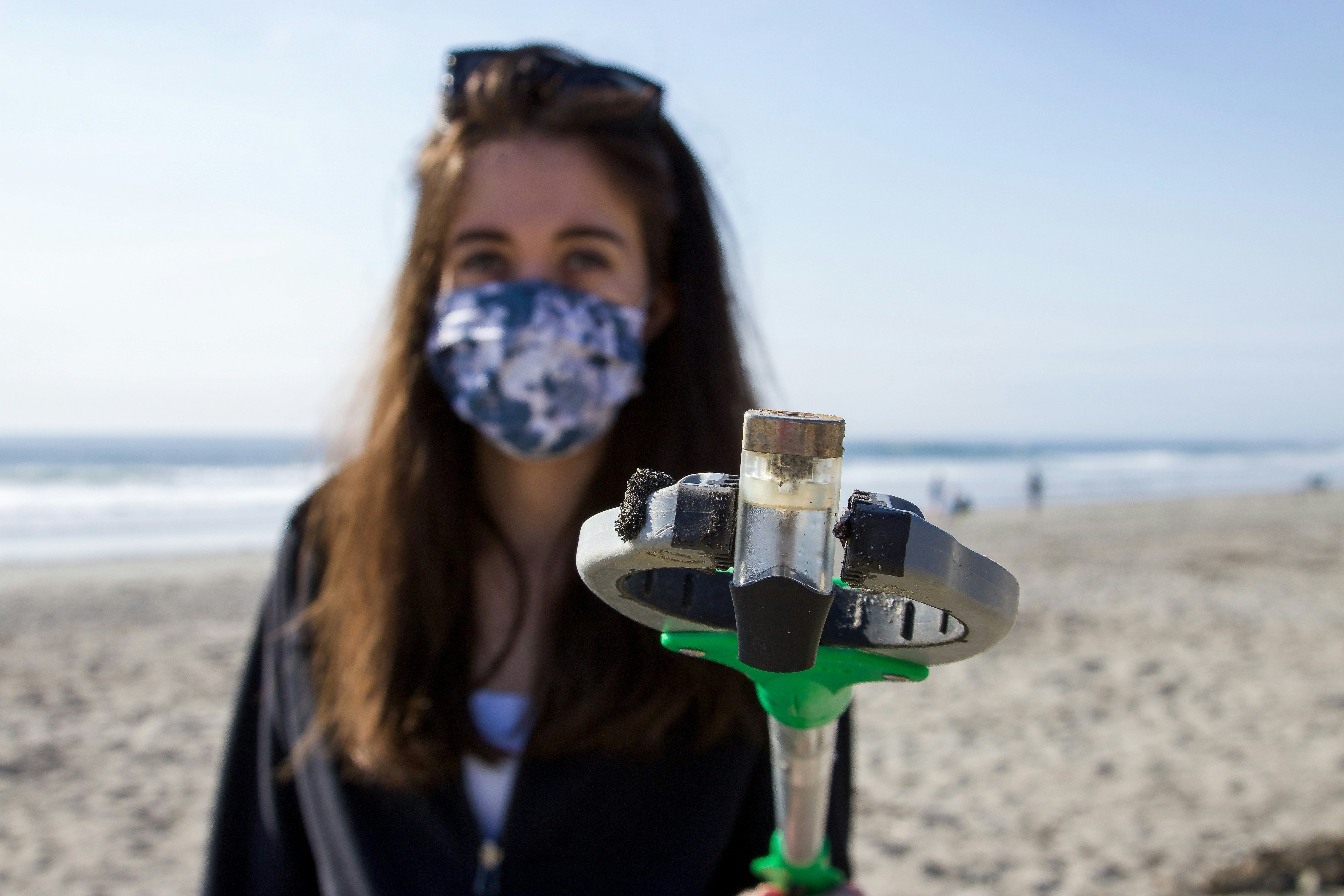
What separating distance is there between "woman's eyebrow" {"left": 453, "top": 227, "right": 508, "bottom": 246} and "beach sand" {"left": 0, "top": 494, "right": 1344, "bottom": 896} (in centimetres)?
125

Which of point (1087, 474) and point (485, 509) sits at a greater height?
point (485, 509)

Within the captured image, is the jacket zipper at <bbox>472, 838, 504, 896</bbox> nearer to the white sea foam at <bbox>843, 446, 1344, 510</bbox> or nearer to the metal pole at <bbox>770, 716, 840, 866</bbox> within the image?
the metal pole at <bbox>770, 716, 840, 866</bbox>

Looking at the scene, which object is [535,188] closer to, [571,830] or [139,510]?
[571,830]

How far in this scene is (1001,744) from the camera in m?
5.29

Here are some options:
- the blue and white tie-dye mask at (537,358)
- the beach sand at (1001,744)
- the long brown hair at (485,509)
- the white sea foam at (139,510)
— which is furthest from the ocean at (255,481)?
the beach sand at (1001,744)

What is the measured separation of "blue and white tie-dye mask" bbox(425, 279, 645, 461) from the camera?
177 cm

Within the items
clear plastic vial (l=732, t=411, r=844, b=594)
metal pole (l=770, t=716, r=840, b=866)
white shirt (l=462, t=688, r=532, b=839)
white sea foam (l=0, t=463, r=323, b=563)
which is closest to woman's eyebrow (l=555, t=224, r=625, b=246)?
white shirt (l=462, t=688, r=532, b=839)

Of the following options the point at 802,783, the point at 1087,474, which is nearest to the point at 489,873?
the point at 802,783

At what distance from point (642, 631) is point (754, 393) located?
2.16 feet

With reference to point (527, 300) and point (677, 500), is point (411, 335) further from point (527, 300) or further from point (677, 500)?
point (677, 500)

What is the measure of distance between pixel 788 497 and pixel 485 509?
59.9 inches

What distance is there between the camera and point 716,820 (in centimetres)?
175

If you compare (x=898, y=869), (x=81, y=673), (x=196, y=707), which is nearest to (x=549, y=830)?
(x=898, y=869)

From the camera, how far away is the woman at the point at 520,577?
174 cm
